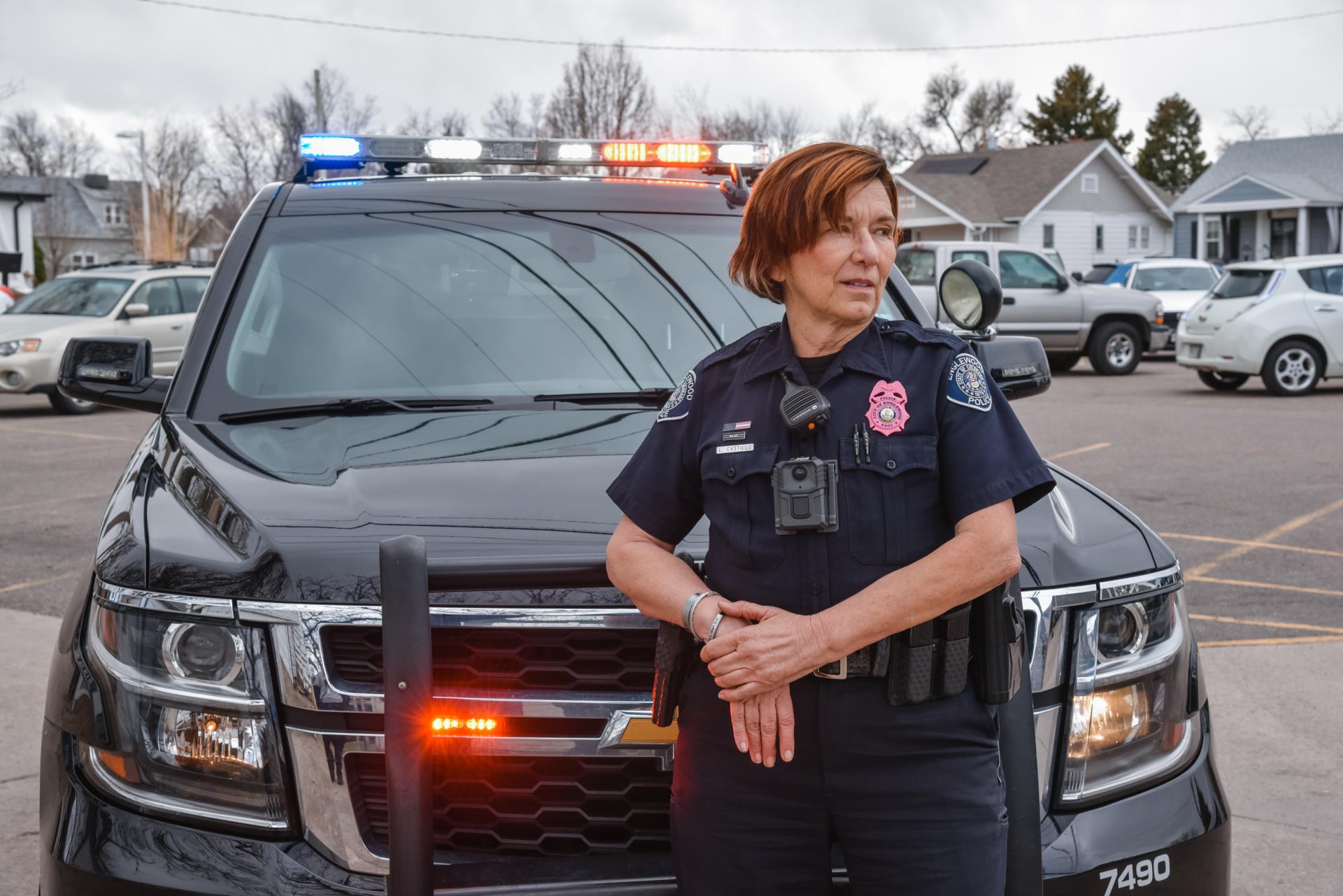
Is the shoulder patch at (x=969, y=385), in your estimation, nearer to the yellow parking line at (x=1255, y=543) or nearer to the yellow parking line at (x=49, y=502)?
the yellow parking line at (x=1255, y=543)

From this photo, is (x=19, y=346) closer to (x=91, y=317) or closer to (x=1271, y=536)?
(x=91, y=317)

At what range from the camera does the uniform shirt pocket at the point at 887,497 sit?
183 cm

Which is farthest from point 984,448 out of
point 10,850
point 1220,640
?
point 1220,640

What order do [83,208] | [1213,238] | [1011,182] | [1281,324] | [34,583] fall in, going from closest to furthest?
[34,583]
[1281,324]
[1213,238]
[1011,182]
[83,208]

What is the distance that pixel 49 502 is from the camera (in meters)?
9.51

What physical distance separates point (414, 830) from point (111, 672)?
26.5 inches

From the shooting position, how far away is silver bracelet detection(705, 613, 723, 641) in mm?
1844

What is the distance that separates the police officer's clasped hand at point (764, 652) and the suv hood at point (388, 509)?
0.37 m

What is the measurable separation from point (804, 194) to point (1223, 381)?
58.8ft

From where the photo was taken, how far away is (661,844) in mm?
2270

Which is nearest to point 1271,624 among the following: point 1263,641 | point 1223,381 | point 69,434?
point 1263,641

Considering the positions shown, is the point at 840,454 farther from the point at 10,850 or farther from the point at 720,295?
the point at 10,850

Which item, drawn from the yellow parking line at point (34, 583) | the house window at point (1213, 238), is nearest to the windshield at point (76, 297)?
the yellow parking line at point (34, 583)

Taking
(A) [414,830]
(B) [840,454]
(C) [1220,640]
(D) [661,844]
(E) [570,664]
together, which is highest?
(B) [840,454]
